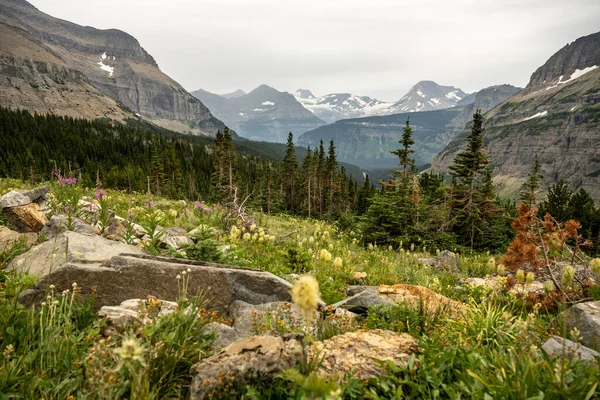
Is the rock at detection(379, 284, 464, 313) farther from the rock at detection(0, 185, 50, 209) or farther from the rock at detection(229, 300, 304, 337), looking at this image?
the rock at detection(0, 185, 50, 209)

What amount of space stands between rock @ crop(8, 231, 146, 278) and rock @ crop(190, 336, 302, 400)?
327cm

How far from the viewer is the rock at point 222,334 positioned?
137 inches

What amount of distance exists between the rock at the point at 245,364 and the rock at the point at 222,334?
22.9 inches

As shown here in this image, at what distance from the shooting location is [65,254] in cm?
534

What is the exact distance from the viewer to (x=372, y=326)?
456 centimetres

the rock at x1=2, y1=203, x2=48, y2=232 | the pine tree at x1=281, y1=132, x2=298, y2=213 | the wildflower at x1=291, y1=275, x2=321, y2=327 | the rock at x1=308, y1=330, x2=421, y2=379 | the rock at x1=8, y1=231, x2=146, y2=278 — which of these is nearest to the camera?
the wildflower at x1=291, y1=275, x2=321, y2=327

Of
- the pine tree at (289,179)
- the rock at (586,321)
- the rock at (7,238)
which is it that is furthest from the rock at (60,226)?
the pine tree at (289,179)

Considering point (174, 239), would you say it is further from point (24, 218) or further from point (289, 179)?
point (289, 179)

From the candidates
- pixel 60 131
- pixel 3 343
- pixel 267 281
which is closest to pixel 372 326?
pixel 267 281

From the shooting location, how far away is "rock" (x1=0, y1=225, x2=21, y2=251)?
6252mm

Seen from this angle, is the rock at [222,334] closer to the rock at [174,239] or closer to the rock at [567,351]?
the rock at [567,351]

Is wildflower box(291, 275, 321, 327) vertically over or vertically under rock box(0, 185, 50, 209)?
over

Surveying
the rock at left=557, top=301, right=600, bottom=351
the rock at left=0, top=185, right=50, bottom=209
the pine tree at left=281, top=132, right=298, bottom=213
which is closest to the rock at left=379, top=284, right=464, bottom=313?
the rock at left=557, top=301, right=600, bottom=351

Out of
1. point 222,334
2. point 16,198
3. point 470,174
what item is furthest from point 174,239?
point 470,174
